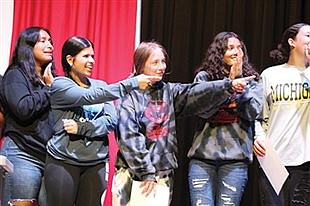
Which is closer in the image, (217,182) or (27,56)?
(217,182)

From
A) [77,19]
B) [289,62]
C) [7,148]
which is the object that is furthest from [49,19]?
[289,62]

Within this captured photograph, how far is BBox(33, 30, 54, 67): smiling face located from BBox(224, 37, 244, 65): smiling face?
3.39 feet

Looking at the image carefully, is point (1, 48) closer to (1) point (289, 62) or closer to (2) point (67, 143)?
(2) point (67, 143)

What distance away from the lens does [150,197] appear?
306cm

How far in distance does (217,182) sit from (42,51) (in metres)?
1.27

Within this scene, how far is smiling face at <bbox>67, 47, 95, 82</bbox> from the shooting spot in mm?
3348

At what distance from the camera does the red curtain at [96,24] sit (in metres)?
4.70

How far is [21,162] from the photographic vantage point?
3277 mm

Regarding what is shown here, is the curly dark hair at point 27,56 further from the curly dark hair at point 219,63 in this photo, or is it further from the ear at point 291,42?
the ear at point 291,42

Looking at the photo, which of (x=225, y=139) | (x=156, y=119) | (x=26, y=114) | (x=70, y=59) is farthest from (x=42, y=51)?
(x=225, y=139)

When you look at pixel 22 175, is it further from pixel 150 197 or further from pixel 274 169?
pixel 274 169

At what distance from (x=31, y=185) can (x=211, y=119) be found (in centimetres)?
103

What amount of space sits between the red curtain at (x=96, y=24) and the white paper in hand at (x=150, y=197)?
5.56 ft

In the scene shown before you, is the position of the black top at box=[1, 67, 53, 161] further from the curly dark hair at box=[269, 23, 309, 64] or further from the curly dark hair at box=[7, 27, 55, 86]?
the curly dark hair at box=[269, 23, 309, 64]
